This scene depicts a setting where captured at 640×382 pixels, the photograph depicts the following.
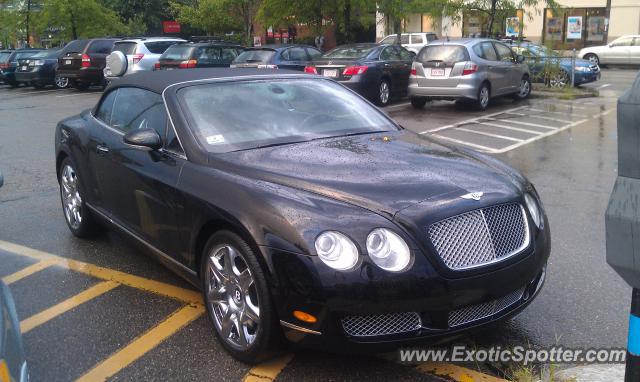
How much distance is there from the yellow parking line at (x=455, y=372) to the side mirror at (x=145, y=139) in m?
2.15

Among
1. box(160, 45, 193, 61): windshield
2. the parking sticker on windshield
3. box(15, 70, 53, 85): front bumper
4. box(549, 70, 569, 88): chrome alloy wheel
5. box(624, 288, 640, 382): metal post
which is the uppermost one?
the parking sticker on windshield

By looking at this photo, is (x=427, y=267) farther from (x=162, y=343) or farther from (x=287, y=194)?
(x=162, y=343)

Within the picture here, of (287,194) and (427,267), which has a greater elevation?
(287,194)

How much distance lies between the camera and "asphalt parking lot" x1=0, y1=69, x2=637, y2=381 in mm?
3354

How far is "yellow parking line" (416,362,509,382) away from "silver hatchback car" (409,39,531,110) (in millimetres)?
11038

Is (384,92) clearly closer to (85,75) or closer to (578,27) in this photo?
(85,75)

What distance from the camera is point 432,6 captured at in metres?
21.8

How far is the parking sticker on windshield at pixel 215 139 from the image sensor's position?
396cm

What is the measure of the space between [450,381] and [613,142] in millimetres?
8325

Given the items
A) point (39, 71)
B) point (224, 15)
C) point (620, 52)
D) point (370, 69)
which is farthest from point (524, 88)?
point (224, 15)

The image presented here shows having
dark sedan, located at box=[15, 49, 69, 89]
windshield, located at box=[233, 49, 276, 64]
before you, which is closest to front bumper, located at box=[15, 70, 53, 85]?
dark sedan, located at box=[15, 49, 69, 89]

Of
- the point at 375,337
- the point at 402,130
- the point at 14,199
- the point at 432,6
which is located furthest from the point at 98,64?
the point at 375,337

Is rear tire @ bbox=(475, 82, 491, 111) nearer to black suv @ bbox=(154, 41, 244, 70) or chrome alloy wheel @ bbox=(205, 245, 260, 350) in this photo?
black suv @ bbox=(154, 41, 244, 70)

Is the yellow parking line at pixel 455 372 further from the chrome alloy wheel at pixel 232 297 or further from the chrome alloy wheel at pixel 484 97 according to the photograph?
the chrome alloy wheel at pixel 484 97
